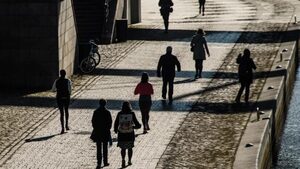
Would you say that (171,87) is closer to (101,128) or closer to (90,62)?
(90,62)

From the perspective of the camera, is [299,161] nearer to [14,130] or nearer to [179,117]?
[179,117]

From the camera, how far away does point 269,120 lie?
24.0 m

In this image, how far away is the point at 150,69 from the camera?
32438mm

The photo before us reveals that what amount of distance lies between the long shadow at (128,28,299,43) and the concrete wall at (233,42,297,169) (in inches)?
123

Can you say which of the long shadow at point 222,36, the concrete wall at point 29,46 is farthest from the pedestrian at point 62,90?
the long shadow at point 222,36

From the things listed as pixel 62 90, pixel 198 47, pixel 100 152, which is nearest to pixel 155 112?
pixel 62 90

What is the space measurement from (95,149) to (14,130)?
292 cm

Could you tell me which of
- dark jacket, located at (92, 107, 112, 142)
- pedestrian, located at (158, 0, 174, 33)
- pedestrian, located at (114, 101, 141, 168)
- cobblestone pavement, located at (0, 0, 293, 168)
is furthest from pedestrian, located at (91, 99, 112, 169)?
pedestrian, located at (158, 0, 174, 33)

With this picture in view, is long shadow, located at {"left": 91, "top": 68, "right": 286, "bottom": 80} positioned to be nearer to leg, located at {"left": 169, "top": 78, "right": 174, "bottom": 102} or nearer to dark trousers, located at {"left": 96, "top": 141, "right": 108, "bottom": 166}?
leg, located at {"left": 169, "top": 78, "right": 174, "bottom": 102}

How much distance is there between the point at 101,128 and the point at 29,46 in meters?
9.88

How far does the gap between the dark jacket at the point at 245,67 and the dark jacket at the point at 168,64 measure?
5.78 feet

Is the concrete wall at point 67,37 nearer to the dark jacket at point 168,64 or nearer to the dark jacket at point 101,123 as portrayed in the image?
the dark jacket at point 168,64

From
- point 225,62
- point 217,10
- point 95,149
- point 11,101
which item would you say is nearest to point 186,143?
point 95,149

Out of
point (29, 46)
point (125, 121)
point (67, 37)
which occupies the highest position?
point (67, 37)
